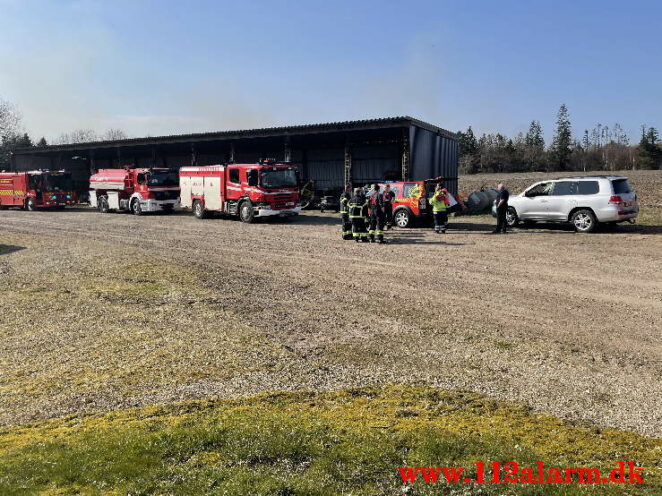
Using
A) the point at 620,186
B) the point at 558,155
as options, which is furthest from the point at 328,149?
the point at 558,155

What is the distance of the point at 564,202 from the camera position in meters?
16.4

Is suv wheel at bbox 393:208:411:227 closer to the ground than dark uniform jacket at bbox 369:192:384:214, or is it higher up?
closer to the ground

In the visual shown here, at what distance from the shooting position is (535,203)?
17.1m

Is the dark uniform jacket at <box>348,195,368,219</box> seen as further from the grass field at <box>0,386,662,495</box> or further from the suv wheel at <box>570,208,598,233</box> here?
the grass field at <box>0,386,662,495</box>

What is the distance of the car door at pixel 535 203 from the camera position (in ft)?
55.6

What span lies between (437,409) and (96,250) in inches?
480

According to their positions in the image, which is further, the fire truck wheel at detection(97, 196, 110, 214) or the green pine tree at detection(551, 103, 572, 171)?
the green pine tree at detection(551, 103, 572, 171)

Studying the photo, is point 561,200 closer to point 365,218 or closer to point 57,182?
point 365,218

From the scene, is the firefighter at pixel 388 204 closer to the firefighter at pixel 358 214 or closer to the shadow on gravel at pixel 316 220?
the shadow on gravel at pixel 316 220

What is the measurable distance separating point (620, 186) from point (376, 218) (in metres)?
7.51

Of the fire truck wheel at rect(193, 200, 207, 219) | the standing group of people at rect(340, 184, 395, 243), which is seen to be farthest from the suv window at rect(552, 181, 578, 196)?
the fire truck wheel at rect(193, 200, 207, 219)

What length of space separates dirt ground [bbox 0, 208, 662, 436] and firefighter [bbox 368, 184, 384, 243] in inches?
36.0

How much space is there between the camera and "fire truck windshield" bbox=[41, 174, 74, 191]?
30.8m

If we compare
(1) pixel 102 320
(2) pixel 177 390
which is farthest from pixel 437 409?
(1) pixel 102 320
